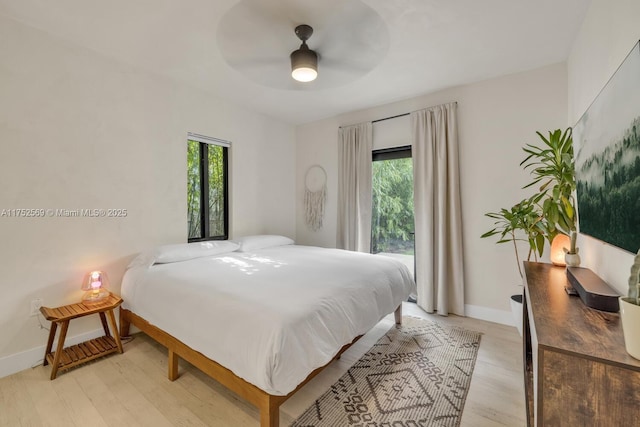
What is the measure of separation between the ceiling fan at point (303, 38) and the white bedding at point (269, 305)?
1.60 metres

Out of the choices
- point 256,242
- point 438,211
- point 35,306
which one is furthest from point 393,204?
point 35,306

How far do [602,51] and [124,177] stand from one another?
3.71m

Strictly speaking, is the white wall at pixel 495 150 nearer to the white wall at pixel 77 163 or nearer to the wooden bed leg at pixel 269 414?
the wooden bed leg at pixel 269 414

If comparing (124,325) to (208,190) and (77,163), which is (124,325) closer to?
(77,163)

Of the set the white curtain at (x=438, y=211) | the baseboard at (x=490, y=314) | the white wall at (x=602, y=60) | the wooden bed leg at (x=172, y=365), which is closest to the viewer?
the white wall at (x=602, y=60)

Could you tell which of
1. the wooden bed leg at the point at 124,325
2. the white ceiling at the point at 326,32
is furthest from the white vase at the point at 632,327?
the wooden bed leg at the point at 124,325

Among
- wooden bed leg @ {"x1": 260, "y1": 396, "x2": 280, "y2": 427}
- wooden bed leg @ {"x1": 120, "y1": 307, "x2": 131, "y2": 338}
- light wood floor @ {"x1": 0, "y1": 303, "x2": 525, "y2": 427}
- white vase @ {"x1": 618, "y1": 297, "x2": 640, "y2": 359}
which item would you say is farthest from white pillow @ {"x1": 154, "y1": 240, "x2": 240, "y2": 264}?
white vase @ {"x1": 618, "y1": 297, "x2": 640, "y2": 359}

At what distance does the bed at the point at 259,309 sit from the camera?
4.52ft

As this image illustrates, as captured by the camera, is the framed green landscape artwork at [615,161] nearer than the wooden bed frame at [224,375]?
Yes

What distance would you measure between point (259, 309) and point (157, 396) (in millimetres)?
1038

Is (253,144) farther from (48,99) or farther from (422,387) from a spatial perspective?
(422,387)

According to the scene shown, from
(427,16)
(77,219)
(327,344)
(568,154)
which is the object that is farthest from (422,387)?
(77,219)

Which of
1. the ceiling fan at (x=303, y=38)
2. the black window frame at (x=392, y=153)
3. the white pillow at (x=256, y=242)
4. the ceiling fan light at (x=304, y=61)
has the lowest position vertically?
the white pillow at (x=256, y=242)

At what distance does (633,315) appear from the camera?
2.32ft
